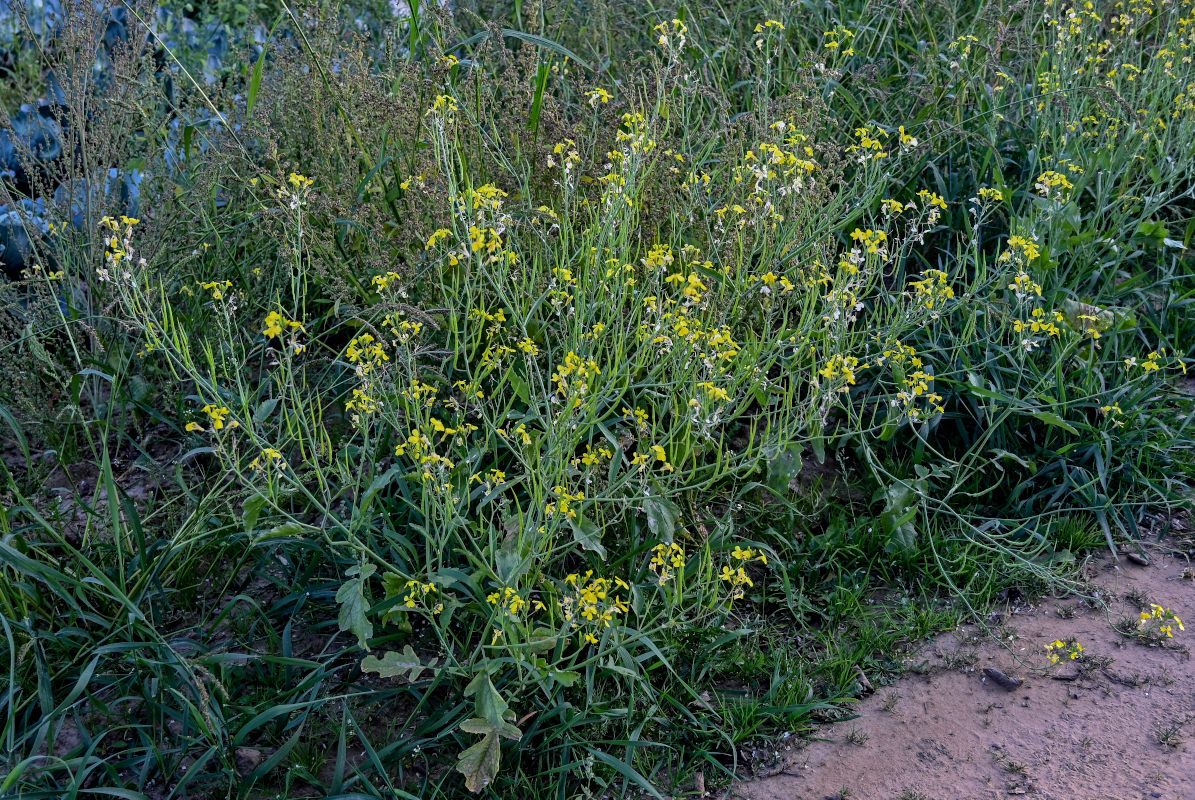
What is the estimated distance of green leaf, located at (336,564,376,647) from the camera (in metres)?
2.21

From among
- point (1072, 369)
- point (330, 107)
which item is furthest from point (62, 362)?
point (1072, 369)

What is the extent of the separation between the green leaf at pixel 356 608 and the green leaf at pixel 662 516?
71 cm

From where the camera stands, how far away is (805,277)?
9.82 feet

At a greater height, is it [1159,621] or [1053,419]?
[1053,419]

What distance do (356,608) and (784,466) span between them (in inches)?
50.7

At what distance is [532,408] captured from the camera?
95.6 inches

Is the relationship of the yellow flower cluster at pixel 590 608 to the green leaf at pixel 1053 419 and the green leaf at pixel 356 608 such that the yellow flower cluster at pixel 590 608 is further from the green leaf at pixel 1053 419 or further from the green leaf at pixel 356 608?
the green leaf at pixel 1053 419

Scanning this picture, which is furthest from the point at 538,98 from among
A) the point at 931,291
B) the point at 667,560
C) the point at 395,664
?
the point at 395,664

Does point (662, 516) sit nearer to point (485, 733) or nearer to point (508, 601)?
point (508, 601)

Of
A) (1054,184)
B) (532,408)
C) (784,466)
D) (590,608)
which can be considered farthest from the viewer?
(1054,184)

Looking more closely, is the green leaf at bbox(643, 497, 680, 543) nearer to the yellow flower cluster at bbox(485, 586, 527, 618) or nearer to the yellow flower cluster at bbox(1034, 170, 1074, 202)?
the yellow flower cluster at bbox(485, 586, 527, 618)

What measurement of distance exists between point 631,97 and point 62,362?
84.5 inches

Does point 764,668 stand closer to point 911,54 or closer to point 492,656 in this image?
point 492,656

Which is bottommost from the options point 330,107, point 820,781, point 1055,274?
point 820,781
